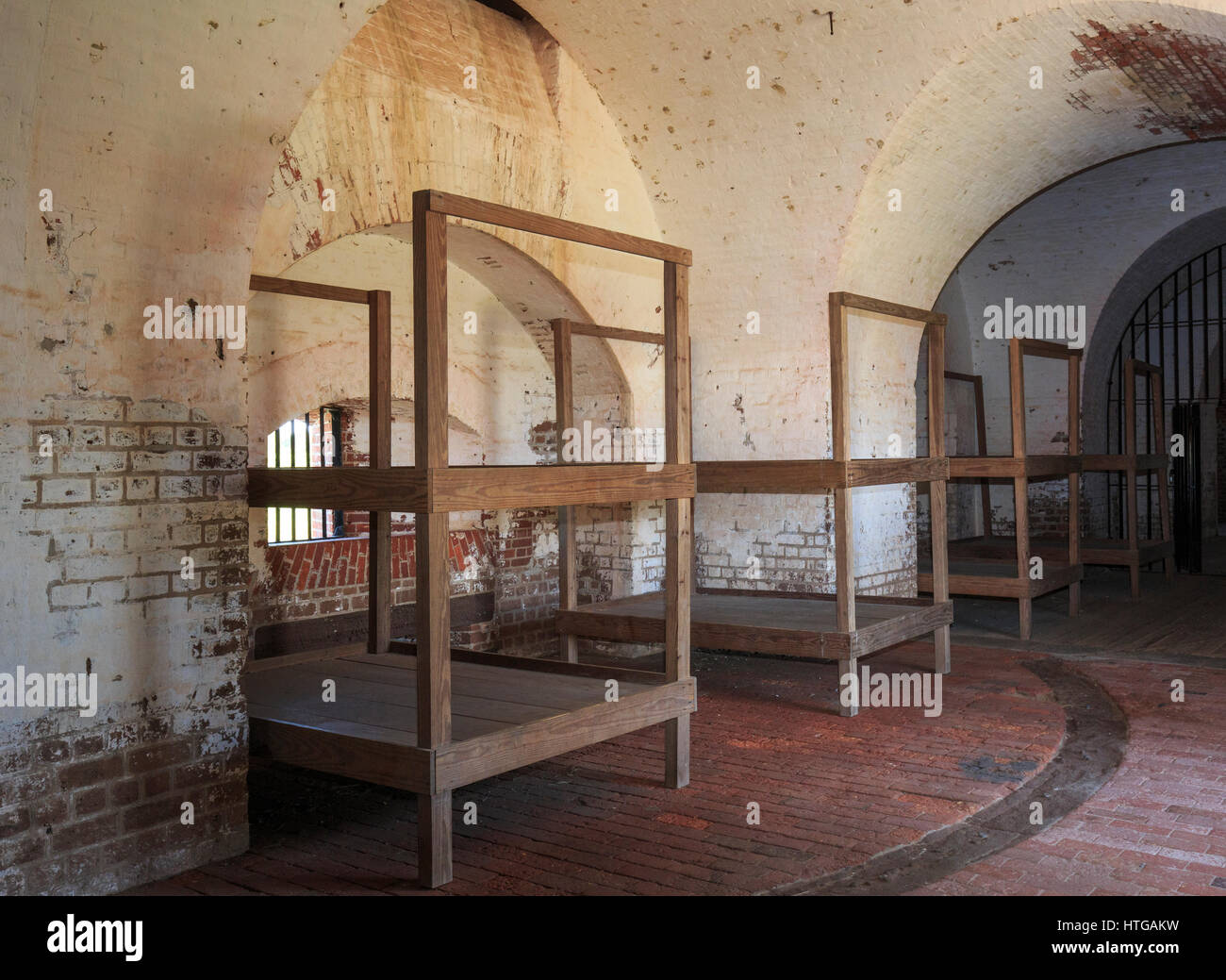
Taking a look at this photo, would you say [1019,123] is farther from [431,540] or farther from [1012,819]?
[431,540]

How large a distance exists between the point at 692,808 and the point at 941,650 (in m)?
2.90

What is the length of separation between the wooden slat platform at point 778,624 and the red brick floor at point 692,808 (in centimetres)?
38

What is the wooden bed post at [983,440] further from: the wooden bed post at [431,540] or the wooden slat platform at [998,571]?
the wooden bed post at [431,540]

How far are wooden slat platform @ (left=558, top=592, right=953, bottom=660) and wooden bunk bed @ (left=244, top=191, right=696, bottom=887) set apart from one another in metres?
1.19

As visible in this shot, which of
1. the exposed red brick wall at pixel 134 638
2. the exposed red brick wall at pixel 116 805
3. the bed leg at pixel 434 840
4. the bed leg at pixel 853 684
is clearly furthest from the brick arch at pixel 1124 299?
the exposed red brick wall at pixel 116 805

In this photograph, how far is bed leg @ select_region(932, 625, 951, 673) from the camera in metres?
6.65

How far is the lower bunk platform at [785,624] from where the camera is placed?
5.85m

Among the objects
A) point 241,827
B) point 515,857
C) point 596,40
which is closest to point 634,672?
point 515,857

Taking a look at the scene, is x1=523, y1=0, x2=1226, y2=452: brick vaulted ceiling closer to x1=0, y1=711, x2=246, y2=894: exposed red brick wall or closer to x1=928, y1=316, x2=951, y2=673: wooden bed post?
x1=928, y1=316, x2=951, y2=673: wooden bed post

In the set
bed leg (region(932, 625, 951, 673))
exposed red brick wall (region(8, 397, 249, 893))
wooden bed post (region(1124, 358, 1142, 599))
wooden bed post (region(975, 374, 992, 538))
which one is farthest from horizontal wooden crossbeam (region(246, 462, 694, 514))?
wooden bed post (region(975, 374, 992, 538))
